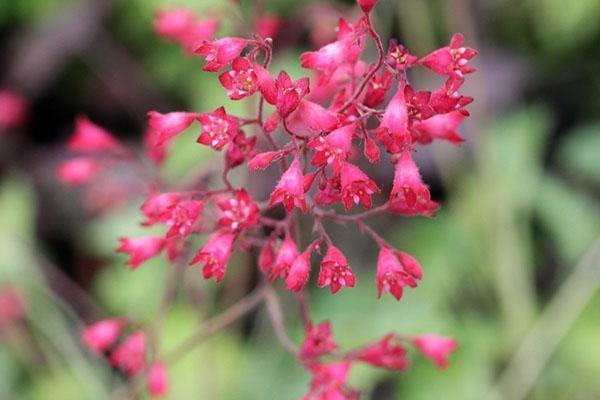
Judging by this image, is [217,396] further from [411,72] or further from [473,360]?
[411,72]

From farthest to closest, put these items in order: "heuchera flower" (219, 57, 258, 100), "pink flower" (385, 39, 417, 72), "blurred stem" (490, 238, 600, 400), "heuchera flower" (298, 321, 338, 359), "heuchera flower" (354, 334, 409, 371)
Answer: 1. "blurred stem" (490, 238, 600, 400)
2. "heuchera flower" (354, 334, 409, 371)
3. "heuchera flower" (298, 321, 338, 359)
4. "heuchera flower" (219, 57, 258, 100)
5. "pink flower" (385, 39, 417, 72)

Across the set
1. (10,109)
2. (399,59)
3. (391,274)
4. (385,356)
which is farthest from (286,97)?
(10,109)

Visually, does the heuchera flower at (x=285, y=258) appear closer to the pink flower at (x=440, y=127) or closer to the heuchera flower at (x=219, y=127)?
the heuchera flower at (x=219, y=127)

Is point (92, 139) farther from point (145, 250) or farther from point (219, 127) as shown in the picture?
point (219, 127)

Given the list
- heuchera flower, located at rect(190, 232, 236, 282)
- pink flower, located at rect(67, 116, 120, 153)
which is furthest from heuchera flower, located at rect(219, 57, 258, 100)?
pink flower, located at rect(67, 116, 120, 153)

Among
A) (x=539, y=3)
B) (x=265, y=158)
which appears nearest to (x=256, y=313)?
(x=539, y=3)

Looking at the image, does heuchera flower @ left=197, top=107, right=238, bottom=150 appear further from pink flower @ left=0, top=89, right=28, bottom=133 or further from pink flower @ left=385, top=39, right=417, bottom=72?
pink flower @ left=0, top=89, right=28, bottom=133
